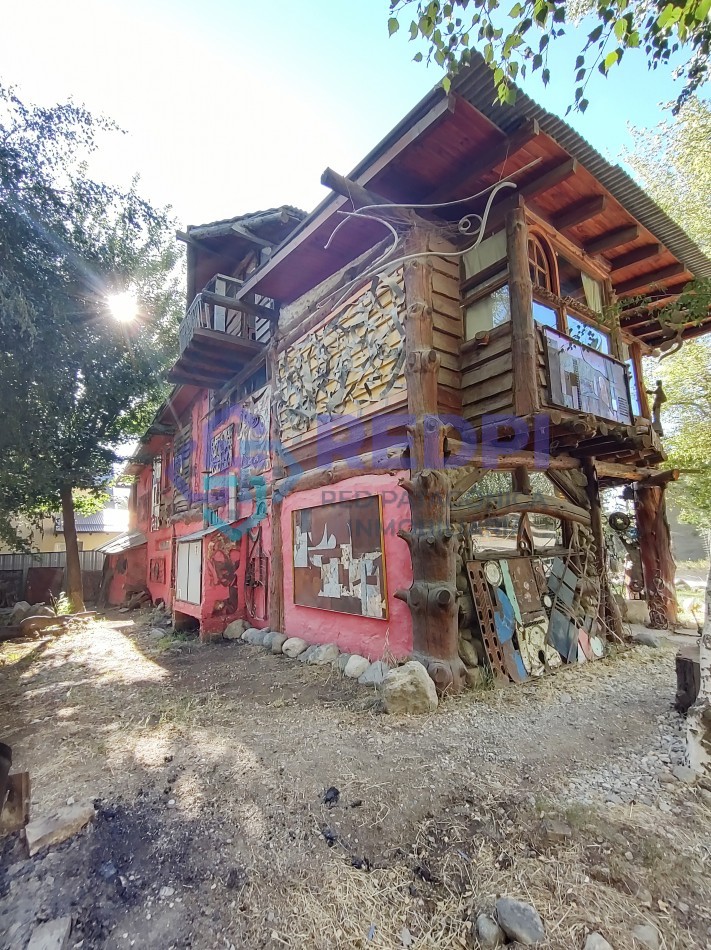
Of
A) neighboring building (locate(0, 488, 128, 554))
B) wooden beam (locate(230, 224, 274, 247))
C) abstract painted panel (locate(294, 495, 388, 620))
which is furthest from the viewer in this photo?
neighboring building (locate(0, 488, 128, 554))

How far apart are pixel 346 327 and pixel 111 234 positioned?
19.9 feet

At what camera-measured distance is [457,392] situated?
6.12m

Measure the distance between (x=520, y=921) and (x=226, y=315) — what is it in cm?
1251

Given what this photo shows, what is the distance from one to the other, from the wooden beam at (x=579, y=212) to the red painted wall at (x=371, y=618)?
4.44 meters

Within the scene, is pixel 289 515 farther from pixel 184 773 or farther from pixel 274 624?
pixel 184 773

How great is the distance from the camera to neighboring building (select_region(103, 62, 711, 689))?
5.26 m

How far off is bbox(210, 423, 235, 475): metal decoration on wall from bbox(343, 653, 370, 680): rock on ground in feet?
21.8

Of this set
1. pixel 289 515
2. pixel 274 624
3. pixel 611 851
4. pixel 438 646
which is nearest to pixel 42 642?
pixel 274 624

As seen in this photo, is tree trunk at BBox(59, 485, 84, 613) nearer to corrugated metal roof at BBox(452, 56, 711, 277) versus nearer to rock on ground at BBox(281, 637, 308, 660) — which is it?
rock on ground at BBox(281, 637, 308, 660)

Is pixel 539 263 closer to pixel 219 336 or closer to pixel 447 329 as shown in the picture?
pixel 447 329

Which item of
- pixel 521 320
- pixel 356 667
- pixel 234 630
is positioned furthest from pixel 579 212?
pixel 234 630

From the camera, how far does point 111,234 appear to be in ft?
30.1

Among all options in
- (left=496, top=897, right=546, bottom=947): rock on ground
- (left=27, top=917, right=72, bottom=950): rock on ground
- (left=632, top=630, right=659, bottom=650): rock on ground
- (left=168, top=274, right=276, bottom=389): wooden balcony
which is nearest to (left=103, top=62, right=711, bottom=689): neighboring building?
(left=168, top=274, right=276, bottom=389): wooden balcony

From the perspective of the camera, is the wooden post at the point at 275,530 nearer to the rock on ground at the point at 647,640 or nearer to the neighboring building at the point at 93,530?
the rock on ground at the point at 647,640
